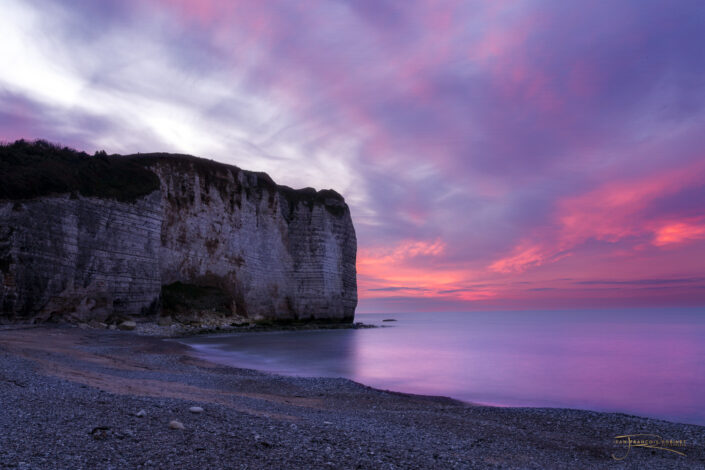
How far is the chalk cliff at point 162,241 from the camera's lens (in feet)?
75.9

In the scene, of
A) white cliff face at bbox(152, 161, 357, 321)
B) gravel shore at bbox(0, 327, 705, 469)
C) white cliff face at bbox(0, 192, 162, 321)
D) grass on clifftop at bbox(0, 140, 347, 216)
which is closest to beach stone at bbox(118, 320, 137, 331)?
white cliff face at bbox(0, 192, 162, 321)

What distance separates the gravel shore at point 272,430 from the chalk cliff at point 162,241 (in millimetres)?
14846

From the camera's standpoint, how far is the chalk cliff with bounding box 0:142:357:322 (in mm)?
23141

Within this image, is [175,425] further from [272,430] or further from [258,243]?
[258,243]

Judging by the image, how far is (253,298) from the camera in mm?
40906

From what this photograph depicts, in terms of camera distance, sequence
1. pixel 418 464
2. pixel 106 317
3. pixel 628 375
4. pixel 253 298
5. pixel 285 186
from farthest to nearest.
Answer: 1. pixel 285 186
2. pixel 253 298
3. pixel 106 317
4. pixel 628 375
5. pixel 418 464

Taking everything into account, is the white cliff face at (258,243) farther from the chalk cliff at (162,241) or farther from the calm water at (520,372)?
the calm water at (520,372)

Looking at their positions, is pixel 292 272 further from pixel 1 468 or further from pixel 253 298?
pixel 1 468

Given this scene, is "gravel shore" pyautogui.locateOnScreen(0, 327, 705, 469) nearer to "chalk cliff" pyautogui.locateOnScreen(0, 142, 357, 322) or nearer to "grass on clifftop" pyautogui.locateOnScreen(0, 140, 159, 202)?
"chalk cliff" pyautogui.locateOnScreen(0, 142, 357, 322)

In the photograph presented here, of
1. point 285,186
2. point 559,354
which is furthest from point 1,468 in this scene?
point 285,186

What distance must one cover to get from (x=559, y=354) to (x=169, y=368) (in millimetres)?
23358

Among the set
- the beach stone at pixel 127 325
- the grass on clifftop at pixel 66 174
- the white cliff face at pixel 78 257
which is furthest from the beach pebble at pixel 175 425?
the beach stone at pixel 127 325

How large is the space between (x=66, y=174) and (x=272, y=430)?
88.6 feet

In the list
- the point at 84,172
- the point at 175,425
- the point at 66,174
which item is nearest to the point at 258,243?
the point at 84,172
